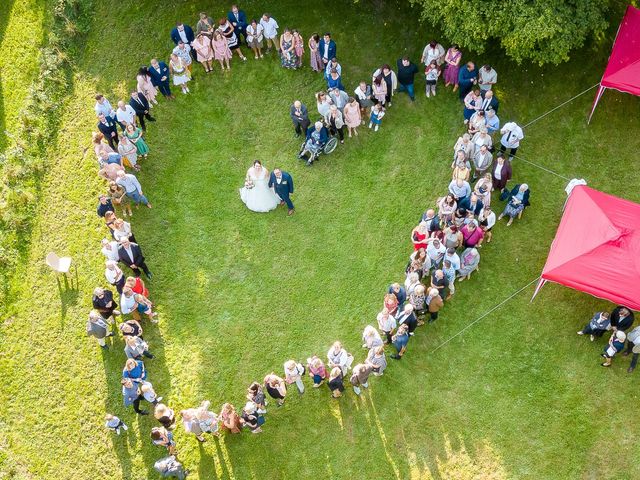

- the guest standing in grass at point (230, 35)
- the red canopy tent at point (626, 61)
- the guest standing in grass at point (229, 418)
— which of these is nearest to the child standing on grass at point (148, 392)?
the guest standing in grass at point (229, 418)

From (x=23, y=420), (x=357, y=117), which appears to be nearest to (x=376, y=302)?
(x=357, y=117)

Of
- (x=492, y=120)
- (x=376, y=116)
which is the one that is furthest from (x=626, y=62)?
(x=376, y=116)

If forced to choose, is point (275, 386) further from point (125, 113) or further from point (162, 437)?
point (125, 113)

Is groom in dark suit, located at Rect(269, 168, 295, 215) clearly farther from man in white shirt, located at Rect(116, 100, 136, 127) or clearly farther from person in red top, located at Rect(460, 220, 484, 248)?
person in red top, located at Rect(460, 220, 484, 248)


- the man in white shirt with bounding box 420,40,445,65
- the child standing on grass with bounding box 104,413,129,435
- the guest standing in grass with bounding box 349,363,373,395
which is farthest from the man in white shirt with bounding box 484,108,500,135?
the child standing on grass with bounding box 104,413,129,435

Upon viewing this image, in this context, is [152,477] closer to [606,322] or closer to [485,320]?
[485,320]

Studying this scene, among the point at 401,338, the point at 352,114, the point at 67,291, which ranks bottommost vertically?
the point at 401,338

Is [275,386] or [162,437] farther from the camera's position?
[275,386]
